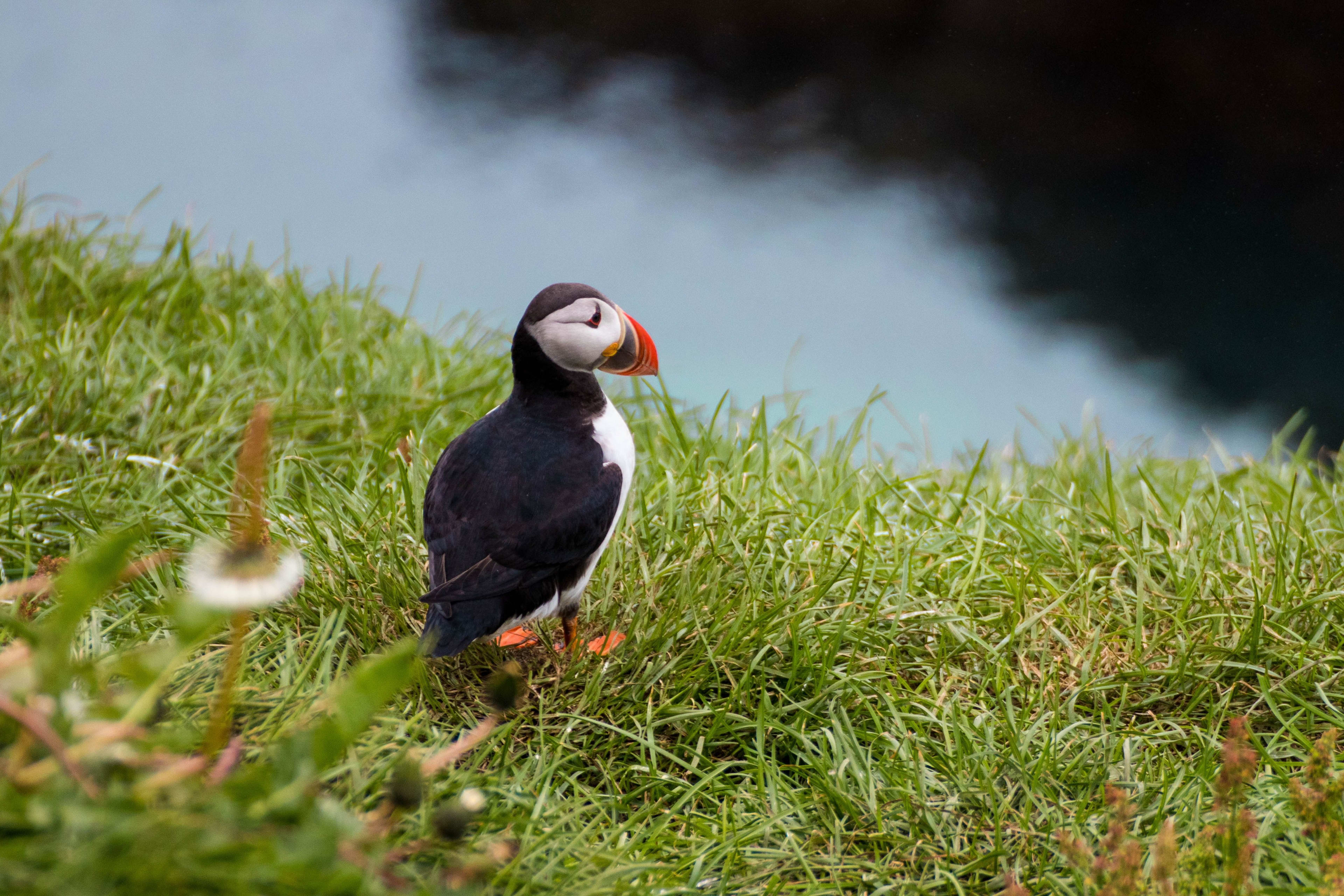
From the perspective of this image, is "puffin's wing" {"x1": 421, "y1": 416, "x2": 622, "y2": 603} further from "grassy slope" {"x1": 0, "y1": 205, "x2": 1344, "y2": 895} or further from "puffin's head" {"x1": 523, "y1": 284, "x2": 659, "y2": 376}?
"grassy slope" {"x1": 0, "y1": 205, "x2": 1344, "y2": 895}

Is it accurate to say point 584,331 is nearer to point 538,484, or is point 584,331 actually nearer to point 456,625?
point 538,484

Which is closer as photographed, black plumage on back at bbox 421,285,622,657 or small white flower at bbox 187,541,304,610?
small white flower at bbox 187,541,304,610

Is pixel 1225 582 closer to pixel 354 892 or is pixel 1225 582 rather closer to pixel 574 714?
pixel 574 714

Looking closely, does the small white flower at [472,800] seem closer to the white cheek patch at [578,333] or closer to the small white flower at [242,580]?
the small white flower at [242,580]

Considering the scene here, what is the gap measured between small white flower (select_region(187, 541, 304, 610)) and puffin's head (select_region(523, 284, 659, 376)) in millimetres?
1299

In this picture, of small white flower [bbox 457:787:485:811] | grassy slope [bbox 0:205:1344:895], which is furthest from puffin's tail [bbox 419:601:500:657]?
small white flower [bbox 457:787:485:811]

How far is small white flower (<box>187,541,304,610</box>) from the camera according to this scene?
106 cm

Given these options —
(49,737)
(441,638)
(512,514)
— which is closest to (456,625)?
(441,638)

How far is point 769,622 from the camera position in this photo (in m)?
2.57

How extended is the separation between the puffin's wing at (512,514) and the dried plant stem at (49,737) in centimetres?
105

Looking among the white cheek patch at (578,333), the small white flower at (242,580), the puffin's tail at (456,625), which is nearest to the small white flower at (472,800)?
the small white flower at (242,580)

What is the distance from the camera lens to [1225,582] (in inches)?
114

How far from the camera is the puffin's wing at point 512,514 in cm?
220

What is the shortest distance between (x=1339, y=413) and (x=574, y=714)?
19.1 feet
